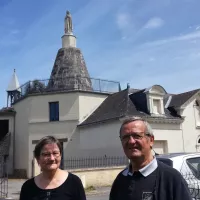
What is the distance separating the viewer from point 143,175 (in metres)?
2.46

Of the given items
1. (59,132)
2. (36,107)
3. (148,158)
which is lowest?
(148,158)

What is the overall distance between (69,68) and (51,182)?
2871 centimetres

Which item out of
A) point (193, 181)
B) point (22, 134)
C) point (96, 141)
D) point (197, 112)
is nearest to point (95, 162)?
point (96, 141)

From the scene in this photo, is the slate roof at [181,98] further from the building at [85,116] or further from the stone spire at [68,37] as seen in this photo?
the stone spire at [68,37]

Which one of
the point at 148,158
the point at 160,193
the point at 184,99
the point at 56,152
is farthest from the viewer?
the point at 184,99

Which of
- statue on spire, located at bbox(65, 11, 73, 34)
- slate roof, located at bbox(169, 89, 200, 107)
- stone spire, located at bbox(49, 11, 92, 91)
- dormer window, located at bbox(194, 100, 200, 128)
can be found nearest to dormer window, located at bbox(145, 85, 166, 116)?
slate roof, located at bbox(169, 89, 200, 107)

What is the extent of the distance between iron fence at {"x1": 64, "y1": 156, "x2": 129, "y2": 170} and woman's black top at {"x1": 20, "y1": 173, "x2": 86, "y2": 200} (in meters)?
17.5

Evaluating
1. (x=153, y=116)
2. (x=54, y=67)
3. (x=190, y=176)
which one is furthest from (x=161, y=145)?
(x=190, y=176)

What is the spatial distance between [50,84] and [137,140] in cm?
2762

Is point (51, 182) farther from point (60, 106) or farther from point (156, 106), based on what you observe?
point (60, 106)

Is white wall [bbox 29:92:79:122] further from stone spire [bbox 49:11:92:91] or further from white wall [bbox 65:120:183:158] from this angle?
white wall [bbox 65:120:183:158]

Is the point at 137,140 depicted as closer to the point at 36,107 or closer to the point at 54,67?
the point at 36,107

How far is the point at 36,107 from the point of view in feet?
92.1

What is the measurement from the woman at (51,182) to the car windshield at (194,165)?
359 cm
